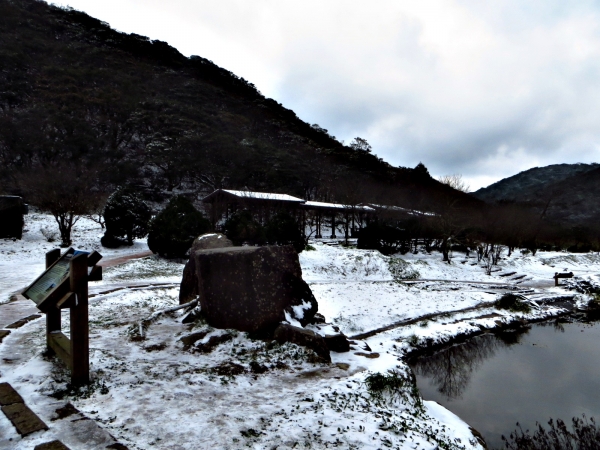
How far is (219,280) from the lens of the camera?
19.5ft

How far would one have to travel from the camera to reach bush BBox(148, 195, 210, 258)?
1698 centimetres

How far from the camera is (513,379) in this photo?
7055 millimetres

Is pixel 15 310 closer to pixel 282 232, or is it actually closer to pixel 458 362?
pixel 458 362

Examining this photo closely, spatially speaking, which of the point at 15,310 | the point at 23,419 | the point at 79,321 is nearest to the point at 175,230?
the point at 15,310

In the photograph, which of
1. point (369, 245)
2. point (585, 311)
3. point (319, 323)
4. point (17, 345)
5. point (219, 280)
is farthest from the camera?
point (369, 245)

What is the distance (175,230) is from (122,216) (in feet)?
16.4

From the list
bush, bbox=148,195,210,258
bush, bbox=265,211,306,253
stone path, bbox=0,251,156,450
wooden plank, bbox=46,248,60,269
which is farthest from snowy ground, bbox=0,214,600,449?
bush, bbox=265,211,306,253

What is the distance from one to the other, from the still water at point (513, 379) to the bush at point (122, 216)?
17.7 m

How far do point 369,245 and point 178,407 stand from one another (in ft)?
67.3

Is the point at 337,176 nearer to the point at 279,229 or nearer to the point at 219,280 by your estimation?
the point at 279,229

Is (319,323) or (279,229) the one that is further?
(279,229)

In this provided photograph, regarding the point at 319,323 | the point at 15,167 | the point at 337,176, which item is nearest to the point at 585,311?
the point at 319,323

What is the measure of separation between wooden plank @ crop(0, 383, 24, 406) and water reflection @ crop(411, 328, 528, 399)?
20.2ft

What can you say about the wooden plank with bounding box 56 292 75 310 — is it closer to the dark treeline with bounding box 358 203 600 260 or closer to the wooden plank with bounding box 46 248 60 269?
the wooden plank with bounding box 46 248 60 269
